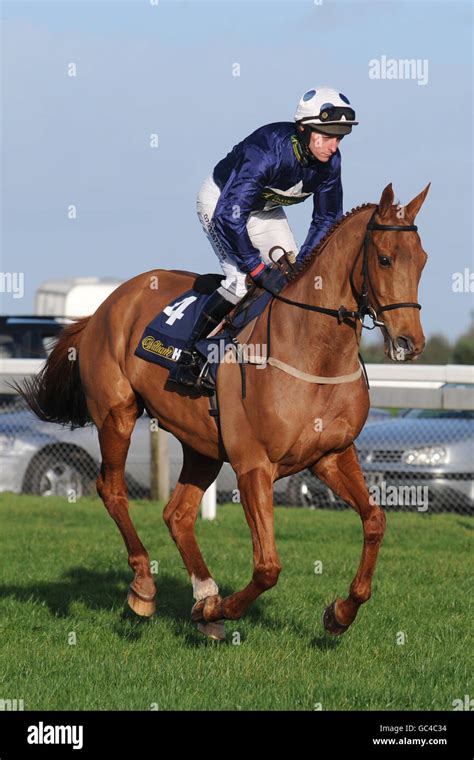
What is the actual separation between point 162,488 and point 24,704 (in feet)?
24.8

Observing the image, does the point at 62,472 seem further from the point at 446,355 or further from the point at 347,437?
the point at 446,355

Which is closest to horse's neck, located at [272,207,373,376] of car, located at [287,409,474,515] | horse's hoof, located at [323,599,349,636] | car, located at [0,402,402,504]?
horse's hoof, located at [323,599,349,636]

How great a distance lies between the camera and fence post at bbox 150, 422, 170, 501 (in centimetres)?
1276

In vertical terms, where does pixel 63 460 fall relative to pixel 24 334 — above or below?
below

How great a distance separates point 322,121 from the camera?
21.1 ft

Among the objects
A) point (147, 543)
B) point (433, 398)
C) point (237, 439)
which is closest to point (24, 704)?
point (237, 439)

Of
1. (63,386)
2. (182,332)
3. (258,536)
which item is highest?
(182,332)

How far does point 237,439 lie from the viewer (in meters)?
6.51

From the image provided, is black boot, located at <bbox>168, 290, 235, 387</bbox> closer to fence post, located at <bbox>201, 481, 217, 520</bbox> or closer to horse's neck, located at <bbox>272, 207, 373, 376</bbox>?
horse's neck, located at <bbox>272, 207, 373, 376</bbox>

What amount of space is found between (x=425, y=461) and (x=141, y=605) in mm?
5803

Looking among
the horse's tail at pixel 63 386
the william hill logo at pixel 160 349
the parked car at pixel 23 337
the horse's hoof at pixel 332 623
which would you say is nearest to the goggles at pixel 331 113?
the william hill logo at pixel 160 349

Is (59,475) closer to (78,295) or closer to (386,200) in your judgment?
(78,295)

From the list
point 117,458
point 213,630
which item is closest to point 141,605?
point 213,630

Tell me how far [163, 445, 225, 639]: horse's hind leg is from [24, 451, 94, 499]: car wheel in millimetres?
5818
